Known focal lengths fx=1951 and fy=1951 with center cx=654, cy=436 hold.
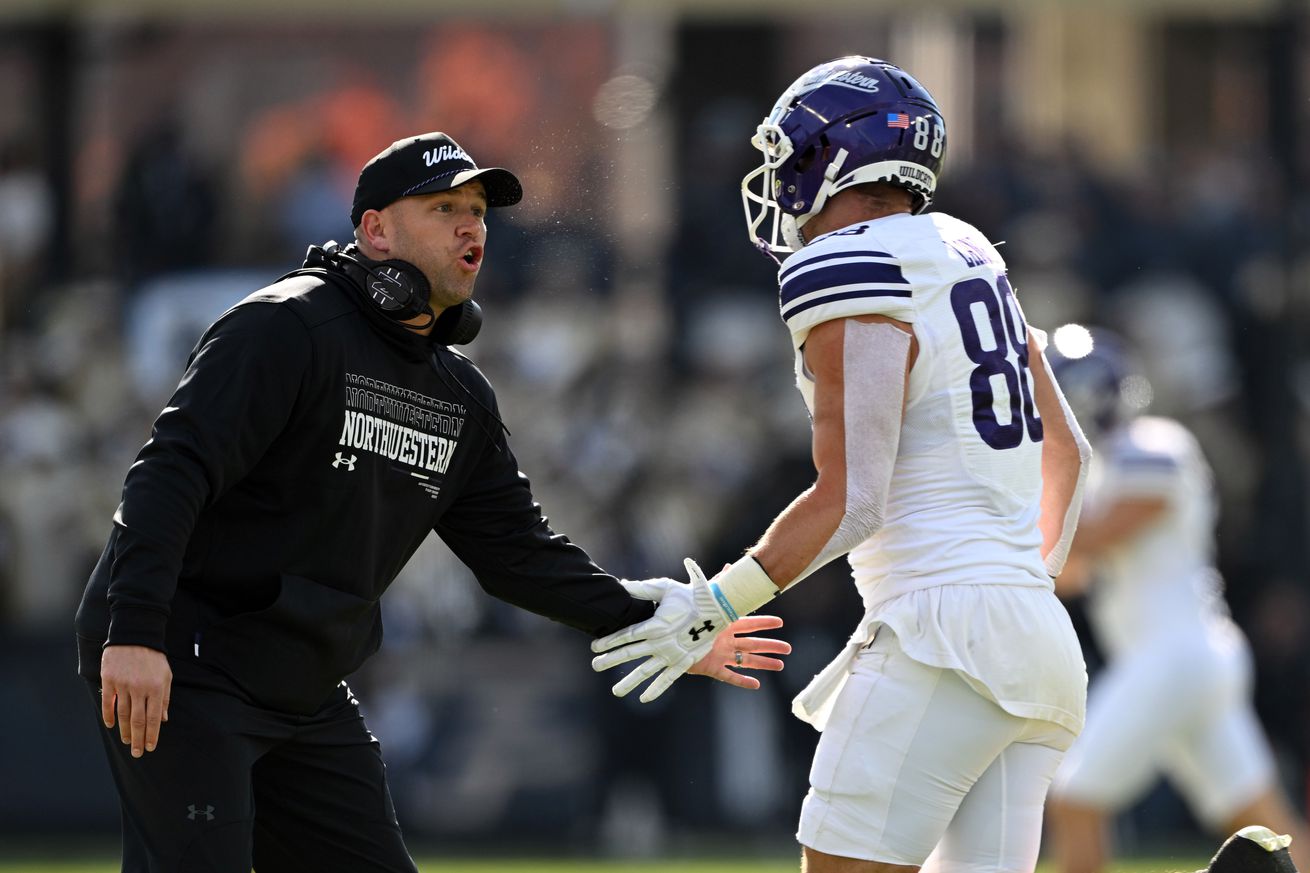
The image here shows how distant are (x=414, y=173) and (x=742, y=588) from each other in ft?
4.10

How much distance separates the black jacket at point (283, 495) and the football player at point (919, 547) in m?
0.82

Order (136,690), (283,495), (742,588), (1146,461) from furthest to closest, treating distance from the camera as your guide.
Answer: (1146,461), (283,495), (742,588), (136,690)

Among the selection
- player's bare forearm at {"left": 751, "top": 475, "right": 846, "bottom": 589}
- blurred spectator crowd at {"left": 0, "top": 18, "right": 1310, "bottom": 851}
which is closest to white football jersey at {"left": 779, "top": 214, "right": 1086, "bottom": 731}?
player's bare forearm at {"left": 751, "top": 475, "right": 846, "bottom": 589}

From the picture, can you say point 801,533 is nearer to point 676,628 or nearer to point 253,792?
point 676,628

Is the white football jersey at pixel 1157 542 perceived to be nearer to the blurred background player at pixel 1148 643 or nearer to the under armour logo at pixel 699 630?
the blurred background player at pixel 1148 643

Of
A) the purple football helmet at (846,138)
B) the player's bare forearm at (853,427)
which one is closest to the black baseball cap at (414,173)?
the purple football helmet at (846,138)

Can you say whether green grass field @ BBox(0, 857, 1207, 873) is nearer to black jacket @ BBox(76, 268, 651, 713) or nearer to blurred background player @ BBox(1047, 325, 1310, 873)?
blurred background player @ BBox(1047, 325, 1310, 873)

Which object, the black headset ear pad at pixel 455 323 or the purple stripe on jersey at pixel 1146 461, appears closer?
the black headset ear pad at pixel 455 323

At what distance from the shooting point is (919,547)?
407 cm

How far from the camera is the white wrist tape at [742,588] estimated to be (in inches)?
163

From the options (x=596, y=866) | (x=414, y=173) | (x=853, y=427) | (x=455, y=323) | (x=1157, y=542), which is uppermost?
(x=414, y=173)

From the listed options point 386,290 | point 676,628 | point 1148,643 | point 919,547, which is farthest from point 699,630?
point 1148,643

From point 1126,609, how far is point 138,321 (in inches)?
265

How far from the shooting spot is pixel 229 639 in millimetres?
4207
